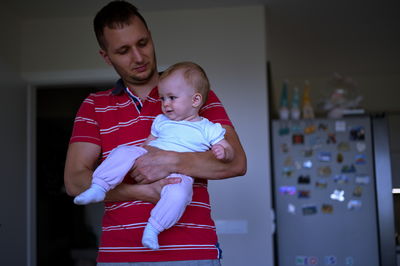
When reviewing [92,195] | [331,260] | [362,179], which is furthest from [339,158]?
[92,195]

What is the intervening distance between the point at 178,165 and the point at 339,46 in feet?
12.3

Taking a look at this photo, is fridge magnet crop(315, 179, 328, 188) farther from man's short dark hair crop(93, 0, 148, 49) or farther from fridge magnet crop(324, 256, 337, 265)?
man's short dark hair crop(93, 0, 148, 49)

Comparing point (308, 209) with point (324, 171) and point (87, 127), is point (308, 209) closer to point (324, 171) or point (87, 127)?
point (324, 171)

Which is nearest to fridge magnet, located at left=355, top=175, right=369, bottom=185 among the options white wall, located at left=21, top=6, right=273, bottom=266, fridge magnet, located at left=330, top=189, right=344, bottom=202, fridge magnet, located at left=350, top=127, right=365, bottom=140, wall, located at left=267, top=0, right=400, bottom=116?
fridge magnet, located at left=330, top=189, right=344, bottom=202

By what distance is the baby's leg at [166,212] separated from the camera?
1180 mm

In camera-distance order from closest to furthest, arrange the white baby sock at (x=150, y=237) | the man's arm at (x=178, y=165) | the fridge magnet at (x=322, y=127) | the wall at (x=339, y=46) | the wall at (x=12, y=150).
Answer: the white baby sock at (x=150, y=237) < the man's arm at (x=178, y=165) < the wall at (x=12, y=150) < the fridge magnet at (x=322, y=127) < the wall at (x=339, y=46)

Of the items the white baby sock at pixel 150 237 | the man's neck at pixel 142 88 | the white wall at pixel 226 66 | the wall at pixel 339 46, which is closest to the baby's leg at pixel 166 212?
the white baby sock at pixel 150 237

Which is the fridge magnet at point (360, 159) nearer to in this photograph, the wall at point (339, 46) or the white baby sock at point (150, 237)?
the wall at point (339, 46)

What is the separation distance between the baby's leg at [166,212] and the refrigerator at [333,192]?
2.26 meters

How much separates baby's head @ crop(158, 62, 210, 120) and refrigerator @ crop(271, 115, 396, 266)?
2.11 meters

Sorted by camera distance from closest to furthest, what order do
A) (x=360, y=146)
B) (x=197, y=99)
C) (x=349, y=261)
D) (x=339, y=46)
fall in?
(x=197, y=99)
(x=349, y=261)
(x=360, y=146)
(x=339, y=46)

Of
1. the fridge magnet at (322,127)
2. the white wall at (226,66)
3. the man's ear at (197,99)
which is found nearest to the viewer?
the man's ear at (197,99)

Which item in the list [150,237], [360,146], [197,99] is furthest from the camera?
[360,146]

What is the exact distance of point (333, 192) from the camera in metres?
3.33
